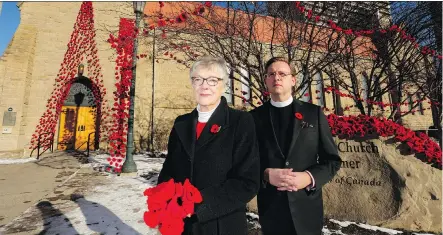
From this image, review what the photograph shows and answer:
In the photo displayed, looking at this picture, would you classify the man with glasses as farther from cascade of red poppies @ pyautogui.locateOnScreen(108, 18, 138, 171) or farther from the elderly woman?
cascade of red poppies @ pyautogui.locateOnScreen(108, 18, 138, 171)

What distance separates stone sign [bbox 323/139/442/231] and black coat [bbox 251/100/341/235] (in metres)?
2.48

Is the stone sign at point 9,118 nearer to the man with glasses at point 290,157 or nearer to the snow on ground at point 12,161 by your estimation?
the snow on ground at point 12,161

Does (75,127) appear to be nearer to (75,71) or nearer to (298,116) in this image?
(75,71)

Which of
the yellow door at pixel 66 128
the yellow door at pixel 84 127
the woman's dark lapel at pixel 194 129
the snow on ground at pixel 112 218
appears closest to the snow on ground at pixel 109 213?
the snow on ground at pixel 112 218

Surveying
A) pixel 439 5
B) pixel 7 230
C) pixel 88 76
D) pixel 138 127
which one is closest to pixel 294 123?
pixel 7 230

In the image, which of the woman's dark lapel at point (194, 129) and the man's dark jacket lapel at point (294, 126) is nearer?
the woman's dark lapel at point (194, 129)

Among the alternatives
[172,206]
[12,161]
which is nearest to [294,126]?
[172,206]

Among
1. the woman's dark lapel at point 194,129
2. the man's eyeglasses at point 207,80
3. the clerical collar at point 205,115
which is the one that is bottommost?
the woman's dark lapel at point 194,129

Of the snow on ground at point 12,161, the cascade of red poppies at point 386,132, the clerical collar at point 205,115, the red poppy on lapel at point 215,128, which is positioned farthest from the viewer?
the snow on ground at point 12,161

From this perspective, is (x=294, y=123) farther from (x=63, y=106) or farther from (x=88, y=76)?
(x=63, y=106)

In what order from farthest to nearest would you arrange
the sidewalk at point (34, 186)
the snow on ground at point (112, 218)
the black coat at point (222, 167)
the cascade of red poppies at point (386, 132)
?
1. the sidewalk at point (34, 186)
2. the cascade of red poppies at point (386, 132)
3. the snow on ground at point (112, 218)
4. the black coat at point (222, 167)

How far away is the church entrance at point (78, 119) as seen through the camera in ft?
36.6

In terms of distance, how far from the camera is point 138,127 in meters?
11.1

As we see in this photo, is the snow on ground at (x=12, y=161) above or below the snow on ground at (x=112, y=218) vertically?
above
